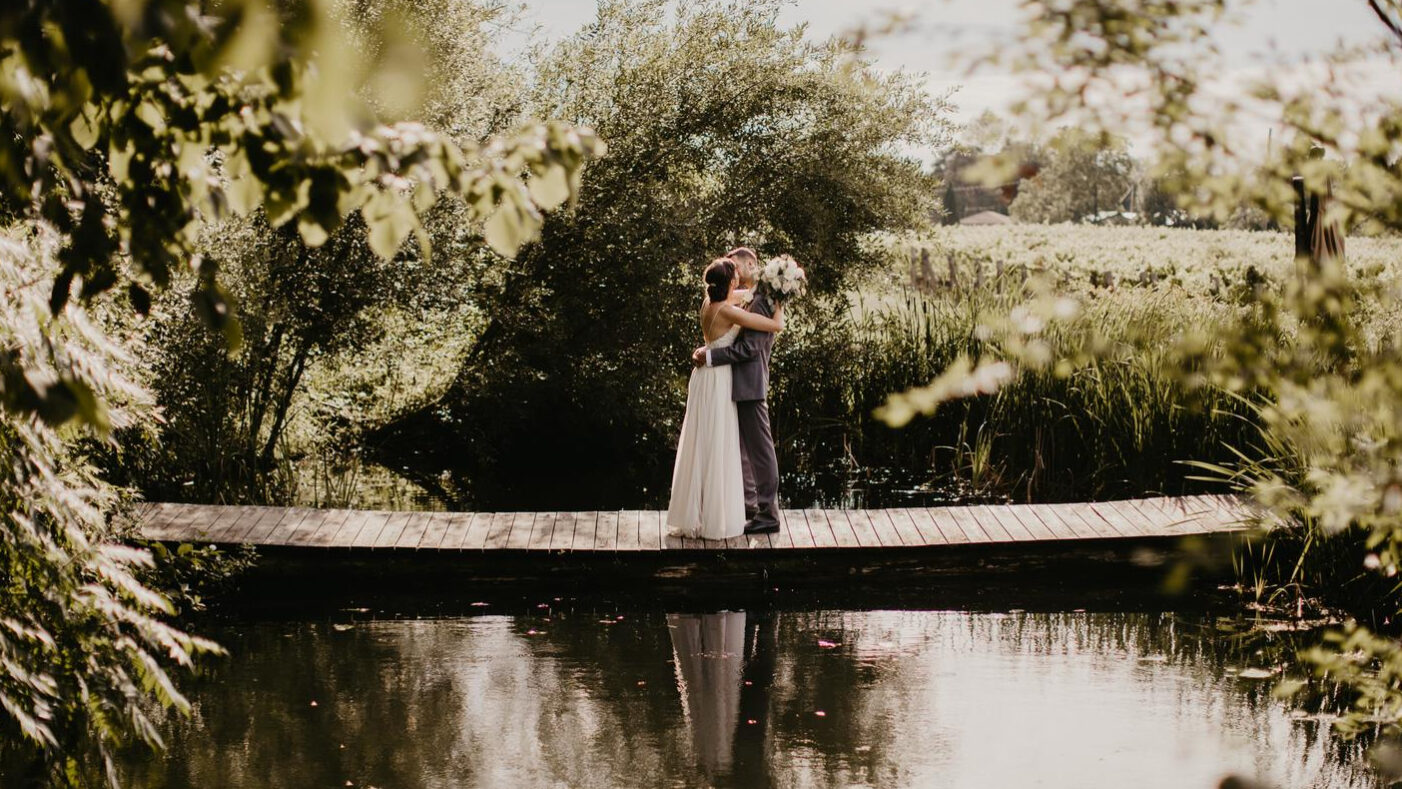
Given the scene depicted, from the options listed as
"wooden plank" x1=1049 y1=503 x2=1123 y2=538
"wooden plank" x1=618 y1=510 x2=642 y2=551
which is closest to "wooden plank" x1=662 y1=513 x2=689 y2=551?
"wooden plank" x1=618 y1=510 x2=642 y2=551

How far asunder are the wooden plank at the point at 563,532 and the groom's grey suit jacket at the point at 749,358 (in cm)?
130

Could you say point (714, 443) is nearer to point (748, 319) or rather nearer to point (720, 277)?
point (748, 319)

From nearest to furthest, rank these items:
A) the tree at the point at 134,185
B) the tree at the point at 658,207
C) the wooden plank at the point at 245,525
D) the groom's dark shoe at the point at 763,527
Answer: the tree at the point at 134,185
the wooden plank at the point at 245,525
the groom's dark shoe at the point at 763,527
the tree at the point at 658,207

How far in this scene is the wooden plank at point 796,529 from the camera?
782 centimetres

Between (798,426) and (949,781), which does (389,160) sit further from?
(798,426)

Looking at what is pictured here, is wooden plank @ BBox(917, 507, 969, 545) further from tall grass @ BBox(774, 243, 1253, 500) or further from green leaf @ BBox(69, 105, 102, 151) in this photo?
green leaf @ BBox(69, 105, 102, 151)

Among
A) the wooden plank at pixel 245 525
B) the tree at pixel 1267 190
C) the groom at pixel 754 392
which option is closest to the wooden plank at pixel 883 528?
the groom at pixel 754 392

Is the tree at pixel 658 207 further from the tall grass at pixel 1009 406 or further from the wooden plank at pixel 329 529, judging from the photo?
the wooden plank at pixel 329 529

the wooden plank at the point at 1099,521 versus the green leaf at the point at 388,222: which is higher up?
the green leaf at the point at 388,222

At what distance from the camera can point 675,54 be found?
12.5m

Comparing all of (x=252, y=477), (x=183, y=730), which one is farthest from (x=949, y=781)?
(x=252, y=477)

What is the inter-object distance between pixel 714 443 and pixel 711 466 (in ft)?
0.48

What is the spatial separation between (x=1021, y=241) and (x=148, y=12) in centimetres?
4471

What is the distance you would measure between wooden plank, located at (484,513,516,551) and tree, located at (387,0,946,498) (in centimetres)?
407
